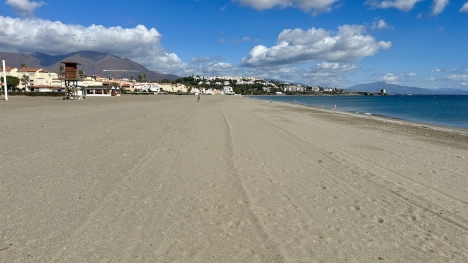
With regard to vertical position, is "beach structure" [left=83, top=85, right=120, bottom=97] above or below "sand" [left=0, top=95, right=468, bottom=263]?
above

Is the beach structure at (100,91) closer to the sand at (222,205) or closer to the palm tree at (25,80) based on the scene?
the palm tree at (25,80)

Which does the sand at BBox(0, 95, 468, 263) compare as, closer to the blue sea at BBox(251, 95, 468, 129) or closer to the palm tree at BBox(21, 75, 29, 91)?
the blue sea at BBox(251, 95, 468, 129)

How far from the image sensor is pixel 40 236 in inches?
155

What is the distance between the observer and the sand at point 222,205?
3842 millimetres

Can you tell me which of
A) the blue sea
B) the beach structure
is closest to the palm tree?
the beach structure

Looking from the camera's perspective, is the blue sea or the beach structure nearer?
the blue sea

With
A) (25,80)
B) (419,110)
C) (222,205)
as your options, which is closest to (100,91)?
(25,80)

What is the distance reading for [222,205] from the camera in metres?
5.32

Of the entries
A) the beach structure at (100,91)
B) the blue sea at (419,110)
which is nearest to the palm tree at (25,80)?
the beach structure at (100,91)

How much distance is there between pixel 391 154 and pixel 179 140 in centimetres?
797

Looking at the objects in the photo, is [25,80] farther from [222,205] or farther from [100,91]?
[222,205]

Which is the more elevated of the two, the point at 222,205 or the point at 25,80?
the point at 25,80

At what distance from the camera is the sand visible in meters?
3.84

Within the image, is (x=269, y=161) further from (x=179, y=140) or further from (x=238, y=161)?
(x=179, y=140)
